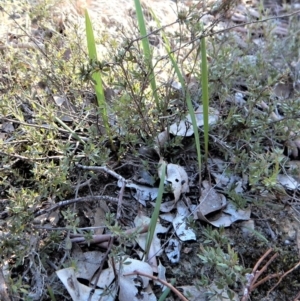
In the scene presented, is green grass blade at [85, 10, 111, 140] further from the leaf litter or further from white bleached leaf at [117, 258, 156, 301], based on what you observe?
white bleached leaf at [117, 258, 156, 301]

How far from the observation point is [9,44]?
78.5 inches

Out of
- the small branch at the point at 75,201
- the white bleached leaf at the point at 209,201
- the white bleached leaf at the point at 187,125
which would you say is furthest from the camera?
the white bleached leaf at the point at 187,125

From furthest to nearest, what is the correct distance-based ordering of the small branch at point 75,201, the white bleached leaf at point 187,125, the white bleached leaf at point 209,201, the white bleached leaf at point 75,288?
the white bleached leaf at point 187,125
the white bleached leaf at point 209,201
the small branch at point 75,201
the white bleached leaf at point 75,288

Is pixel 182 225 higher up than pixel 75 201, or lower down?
lower down

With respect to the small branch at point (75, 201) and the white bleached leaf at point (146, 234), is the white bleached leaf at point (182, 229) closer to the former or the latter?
the white bleached leaf at point (146, 234)

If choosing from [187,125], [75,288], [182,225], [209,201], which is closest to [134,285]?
[75,288]

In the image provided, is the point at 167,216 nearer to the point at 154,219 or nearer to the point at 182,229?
the point at 182,229

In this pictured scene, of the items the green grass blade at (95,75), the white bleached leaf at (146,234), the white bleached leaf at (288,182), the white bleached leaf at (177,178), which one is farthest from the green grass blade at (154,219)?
the white bleached leaf at (288,182)

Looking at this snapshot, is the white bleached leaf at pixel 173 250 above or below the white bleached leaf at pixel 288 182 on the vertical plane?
below

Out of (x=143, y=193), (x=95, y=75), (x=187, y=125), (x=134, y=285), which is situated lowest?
(x=134, y=285)

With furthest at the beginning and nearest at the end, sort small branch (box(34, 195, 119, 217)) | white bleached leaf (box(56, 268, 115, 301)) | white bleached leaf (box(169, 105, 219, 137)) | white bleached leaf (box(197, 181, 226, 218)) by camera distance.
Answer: white bleached leaf (box(169, 105, 219, 137)), white bleached leaf (box(197, 181, 226, 218)), small branch (box(34, 195, 119, 217)), white bleached leaf (box(56, 268, 115, 301))

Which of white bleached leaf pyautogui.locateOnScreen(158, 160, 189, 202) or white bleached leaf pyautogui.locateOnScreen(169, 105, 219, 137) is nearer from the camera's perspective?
white bleached leaf pyautogui.locateOnScreen(158, 160, 189, 202)

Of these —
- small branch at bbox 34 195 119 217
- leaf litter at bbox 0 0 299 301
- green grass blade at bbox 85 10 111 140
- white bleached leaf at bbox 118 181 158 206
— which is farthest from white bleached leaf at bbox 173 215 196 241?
green grass blade at bbox 85 10 111 140

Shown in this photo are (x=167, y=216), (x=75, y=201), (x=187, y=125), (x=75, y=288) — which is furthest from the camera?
(x=187, y=125)
